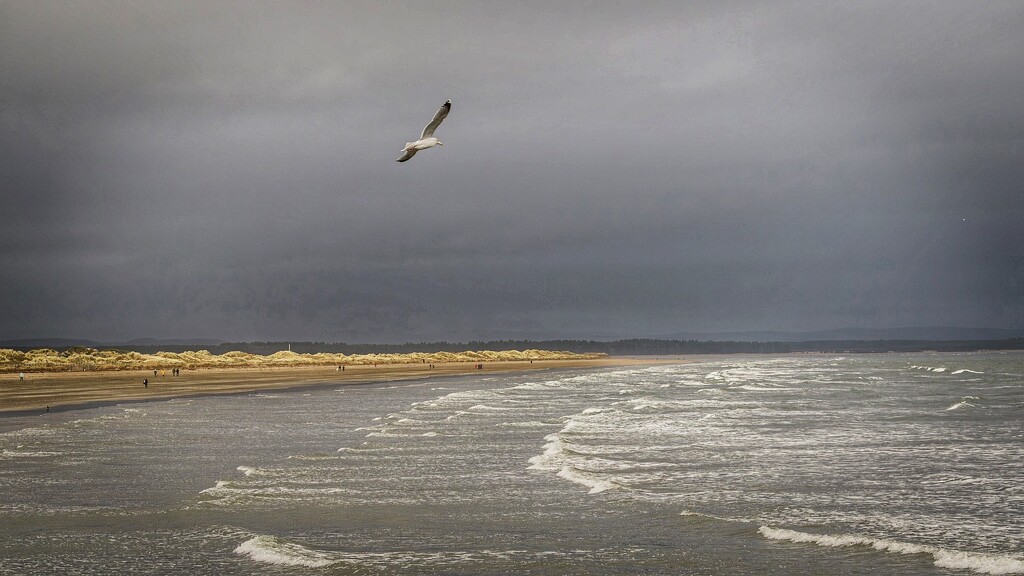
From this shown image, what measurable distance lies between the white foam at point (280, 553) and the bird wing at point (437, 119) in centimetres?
1538

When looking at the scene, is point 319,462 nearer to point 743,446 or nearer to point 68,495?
point 68,495

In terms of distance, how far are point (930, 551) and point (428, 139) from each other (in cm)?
1826

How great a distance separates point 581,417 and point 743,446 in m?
11.2

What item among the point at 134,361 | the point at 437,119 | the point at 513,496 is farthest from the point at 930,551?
the point at 134,361

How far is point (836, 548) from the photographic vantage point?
1259 centimetres

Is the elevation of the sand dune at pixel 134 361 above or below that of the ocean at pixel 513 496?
above

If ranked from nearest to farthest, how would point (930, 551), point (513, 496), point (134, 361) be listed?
point (930, 551), point (513, 496), point (134, 361)

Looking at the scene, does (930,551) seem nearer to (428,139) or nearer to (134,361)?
(428,139)

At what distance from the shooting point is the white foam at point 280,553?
1174cm

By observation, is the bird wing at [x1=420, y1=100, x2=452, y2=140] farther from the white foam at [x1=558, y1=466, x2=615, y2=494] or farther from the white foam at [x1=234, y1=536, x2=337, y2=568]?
the white foam at [x1=234, y1=536, x2=337, y2=568]

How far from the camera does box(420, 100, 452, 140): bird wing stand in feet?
83.8

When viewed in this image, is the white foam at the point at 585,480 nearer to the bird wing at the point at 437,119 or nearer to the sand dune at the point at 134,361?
the bird wing at the point at 437,119

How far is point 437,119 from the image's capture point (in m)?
26.0

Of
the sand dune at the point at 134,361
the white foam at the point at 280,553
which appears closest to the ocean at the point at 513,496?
the white foam at the point at 280,553
